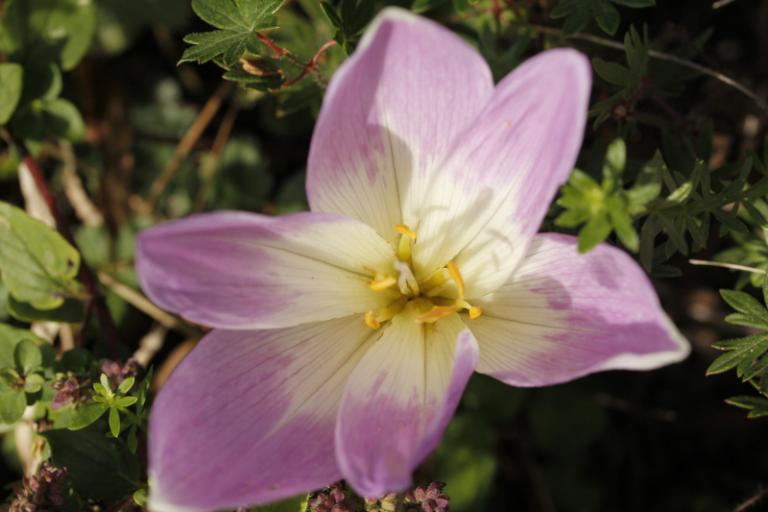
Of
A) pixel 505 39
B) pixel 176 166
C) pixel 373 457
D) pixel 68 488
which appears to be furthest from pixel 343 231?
pixel 176 166

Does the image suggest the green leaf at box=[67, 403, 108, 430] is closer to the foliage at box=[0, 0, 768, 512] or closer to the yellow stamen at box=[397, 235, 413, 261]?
the foliage at box=[0, 0, 768, 512]

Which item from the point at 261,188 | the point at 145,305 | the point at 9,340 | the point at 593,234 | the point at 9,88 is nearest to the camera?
the point at 593,234

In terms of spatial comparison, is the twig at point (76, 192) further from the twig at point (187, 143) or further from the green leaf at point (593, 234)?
the green leaf at point (593, 234)

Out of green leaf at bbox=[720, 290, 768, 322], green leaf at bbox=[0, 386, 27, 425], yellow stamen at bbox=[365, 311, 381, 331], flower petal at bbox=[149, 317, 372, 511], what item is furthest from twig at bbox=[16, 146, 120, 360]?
green leaf at bbox=[720, 290, 768, 322]

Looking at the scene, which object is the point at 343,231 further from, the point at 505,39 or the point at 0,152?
the point at 0,152

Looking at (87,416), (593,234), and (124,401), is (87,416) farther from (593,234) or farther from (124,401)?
(593,234)

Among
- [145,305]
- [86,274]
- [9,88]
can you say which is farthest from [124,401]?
[9,88]
